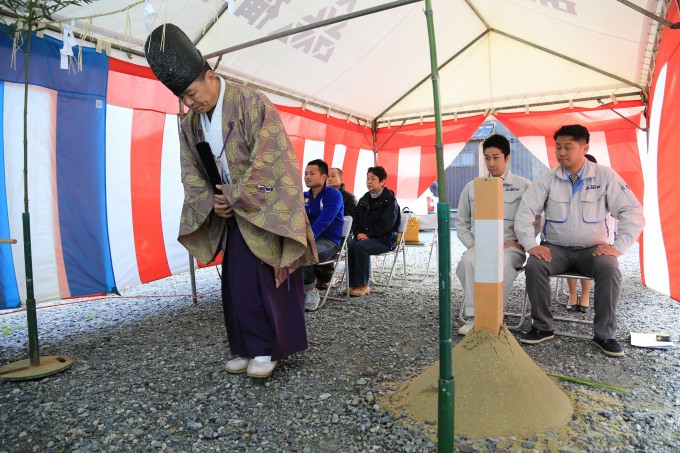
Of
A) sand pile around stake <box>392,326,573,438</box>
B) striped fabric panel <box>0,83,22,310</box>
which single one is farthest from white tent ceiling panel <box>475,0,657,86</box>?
striped fabric panel <box>0,83,22,310</box>

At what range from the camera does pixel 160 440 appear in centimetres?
159

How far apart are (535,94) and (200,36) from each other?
4.45 meters

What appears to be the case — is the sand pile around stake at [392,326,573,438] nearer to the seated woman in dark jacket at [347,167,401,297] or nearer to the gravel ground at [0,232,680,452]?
the gravel ground at [0,232,680,452]

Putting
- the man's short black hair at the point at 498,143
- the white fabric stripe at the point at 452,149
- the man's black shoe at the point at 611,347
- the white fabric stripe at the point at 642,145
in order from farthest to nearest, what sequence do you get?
the white fabric stripe at the point at 452,149
the white fabric stripe at the point at 642,145
the man's short black hair at the point at 498,143
the man's black shoe at the point at 611,347

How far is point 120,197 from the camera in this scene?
12.0 ft

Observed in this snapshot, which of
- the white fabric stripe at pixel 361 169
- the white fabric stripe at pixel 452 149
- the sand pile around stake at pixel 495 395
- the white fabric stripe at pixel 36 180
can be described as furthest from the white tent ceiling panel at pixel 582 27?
the white fabric stripe at pixel 36 180

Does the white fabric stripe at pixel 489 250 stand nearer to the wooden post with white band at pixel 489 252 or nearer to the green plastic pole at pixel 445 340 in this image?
the wooden post with white band at pixel 489 252

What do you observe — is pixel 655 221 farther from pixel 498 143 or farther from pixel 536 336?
pixel 536 336

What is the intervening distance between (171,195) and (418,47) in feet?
10.8

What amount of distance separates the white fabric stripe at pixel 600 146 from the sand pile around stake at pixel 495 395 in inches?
199

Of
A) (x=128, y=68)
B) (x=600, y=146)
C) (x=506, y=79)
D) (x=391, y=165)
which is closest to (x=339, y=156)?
(x=391, y=165)

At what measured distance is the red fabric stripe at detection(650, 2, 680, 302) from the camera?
114 inches

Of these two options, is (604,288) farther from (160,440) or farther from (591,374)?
(160,440)

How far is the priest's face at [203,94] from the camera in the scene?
195 centimetres
